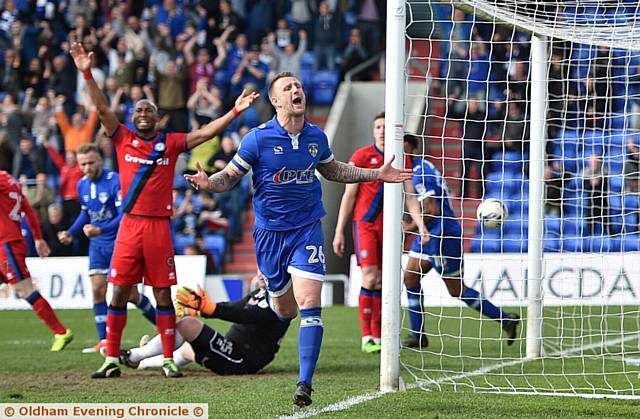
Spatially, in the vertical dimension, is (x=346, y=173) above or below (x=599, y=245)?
above

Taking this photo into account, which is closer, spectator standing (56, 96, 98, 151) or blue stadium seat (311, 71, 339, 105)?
Answer: spectator standing (56, 96, 98, 151)

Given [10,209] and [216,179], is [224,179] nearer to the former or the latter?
[216,179]

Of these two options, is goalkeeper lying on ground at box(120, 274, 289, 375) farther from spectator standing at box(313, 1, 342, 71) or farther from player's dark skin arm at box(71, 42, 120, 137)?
spectator standing at box(313, 1, 342, 71)

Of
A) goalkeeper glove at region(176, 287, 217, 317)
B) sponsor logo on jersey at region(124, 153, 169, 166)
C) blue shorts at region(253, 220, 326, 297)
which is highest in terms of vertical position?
sponsor logo on jersey at region(124, 153, 169, 166)

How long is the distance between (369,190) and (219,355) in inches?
111

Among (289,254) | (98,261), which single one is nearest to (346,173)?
(289,254)

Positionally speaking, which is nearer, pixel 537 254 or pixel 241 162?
pixel 241 162

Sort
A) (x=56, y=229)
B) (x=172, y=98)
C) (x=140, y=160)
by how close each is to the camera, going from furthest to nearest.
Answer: (x=172, y=98) < (x=56, y=229) < (x=140, y=160)

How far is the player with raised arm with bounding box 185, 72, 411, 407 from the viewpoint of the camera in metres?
6.98

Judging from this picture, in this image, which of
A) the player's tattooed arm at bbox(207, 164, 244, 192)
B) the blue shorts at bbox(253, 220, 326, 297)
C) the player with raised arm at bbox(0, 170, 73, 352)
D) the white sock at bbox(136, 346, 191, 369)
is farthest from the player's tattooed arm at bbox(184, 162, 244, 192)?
the player with raised arm at bbox(0, 170, 73, 352)

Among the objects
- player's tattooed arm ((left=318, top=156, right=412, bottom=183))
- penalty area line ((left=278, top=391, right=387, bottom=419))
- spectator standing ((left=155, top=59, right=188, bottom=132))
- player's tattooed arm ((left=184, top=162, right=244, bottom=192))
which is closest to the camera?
penalty area line ((left=278, top=391, right=387, bottom=419))

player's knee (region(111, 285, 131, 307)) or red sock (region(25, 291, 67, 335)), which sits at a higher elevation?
player's knee (region(111, 285, 131, 307))

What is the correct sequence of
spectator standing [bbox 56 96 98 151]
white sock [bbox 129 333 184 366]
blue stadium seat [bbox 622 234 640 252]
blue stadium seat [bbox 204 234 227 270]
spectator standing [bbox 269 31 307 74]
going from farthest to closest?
1. spectator standing [bbox 269 31 307 74]
2. spectator standing [bbox 56 96 98 151]
3. blue stadium seat [bbox 204 234 227 270]
4. blue stadium seat [bbox 622 234 640 252]
5. white sock [bbox 129 333 184 366]

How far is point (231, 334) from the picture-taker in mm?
8773
